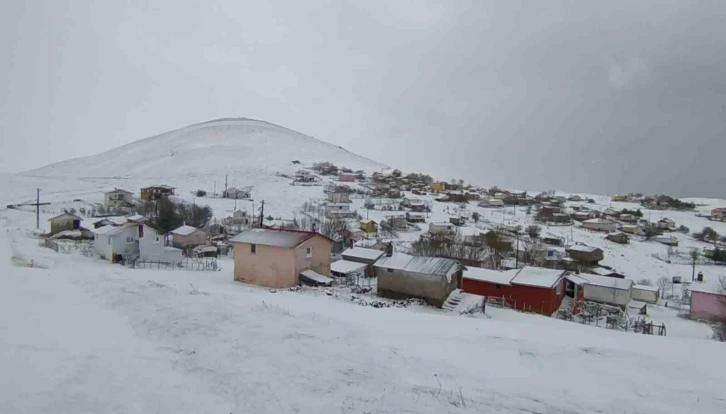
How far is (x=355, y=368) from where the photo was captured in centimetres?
654

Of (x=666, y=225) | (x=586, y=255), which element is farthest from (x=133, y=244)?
(x=666, y=225)

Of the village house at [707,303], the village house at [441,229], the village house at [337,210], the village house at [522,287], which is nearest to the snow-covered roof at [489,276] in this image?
the village house at [522,287]

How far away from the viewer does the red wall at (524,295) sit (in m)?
22.8

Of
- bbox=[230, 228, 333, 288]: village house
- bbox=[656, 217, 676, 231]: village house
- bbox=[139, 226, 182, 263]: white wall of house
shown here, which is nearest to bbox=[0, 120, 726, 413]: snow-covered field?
bbox=[230, 228, 333, 288]: village house

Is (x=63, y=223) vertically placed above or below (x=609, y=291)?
above

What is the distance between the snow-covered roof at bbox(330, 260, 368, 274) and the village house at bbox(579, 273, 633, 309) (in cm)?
1470

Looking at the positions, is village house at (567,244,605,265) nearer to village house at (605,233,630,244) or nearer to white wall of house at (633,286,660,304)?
white wall of house at (633,286,660,304)

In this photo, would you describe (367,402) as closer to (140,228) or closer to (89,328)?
(89,328)

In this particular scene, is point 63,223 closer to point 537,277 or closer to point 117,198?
point 117,198

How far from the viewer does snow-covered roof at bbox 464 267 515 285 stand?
24.2m

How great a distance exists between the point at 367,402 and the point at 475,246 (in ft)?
124

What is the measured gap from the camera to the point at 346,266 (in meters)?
27.7

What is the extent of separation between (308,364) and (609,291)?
2693cm

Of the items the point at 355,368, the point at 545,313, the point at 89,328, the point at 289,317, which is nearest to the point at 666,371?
the point at 355,368
